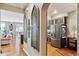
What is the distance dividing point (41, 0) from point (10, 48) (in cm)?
107

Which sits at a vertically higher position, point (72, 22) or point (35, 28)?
point (72, 22)

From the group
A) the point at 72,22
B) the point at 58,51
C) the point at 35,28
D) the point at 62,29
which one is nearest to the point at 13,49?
the point at 35,28

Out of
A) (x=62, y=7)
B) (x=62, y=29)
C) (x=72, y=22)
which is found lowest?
(x=62, y=29)

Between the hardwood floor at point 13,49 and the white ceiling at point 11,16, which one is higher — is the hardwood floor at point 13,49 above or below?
below

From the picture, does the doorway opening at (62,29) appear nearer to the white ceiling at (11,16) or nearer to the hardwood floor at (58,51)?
the hardwood floor at (58,51)

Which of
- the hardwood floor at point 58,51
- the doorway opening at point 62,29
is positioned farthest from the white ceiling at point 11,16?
the hardwood floor at point 58,51

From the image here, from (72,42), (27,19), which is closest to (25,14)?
(27,19)

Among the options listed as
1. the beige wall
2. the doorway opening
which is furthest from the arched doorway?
the beige wall

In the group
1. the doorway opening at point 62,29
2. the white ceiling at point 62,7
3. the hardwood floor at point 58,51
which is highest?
the white ceiling at point 62,7

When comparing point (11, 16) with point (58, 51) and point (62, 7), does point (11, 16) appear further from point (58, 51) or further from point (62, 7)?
point (58, 51)

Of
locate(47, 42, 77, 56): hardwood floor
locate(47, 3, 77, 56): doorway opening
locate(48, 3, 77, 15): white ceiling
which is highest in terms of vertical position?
locate(48, 3, 77, 15): white ceiling

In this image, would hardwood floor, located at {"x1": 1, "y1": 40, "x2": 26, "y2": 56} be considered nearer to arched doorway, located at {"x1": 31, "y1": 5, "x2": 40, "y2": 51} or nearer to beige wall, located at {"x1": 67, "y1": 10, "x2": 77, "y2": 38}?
arched doorway, located at {"x1": 31, "y1": 5, "x2": 40, "y2": 51}

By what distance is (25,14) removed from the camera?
1.99 metres

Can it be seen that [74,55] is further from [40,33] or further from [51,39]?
[40,33]
